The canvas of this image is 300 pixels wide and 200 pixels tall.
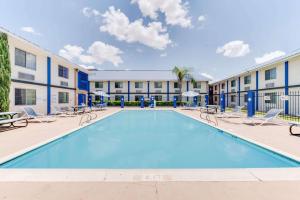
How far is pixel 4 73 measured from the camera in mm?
11727

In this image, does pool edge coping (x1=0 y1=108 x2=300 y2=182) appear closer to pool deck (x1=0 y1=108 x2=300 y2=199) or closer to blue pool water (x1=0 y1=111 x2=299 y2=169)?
pool deck (x1=0 y1=108 x2=300 y2=199)

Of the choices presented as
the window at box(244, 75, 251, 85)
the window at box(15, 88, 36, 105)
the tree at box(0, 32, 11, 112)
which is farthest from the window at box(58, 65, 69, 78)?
the window at box(244, 75, 251, 85)

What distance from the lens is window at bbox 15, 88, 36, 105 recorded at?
1426 cm

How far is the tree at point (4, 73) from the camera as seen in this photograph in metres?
11.5

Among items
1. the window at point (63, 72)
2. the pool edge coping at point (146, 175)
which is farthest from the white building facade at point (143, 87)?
the pool edge coping at point (146, 175)

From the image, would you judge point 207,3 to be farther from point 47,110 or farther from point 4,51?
point 47,110

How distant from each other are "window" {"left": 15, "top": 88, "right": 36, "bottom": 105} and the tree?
249 centimetres

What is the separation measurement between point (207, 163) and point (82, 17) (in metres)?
21.5

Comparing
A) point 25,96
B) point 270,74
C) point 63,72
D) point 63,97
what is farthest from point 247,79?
point 25,96

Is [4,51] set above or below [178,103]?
above

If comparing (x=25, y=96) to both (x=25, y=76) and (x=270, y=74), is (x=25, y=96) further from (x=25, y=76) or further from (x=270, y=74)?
(x=270, y=74)

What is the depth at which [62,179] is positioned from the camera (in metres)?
3.82

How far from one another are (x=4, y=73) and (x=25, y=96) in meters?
3.91

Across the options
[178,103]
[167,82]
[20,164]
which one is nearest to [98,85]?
[167,82]
